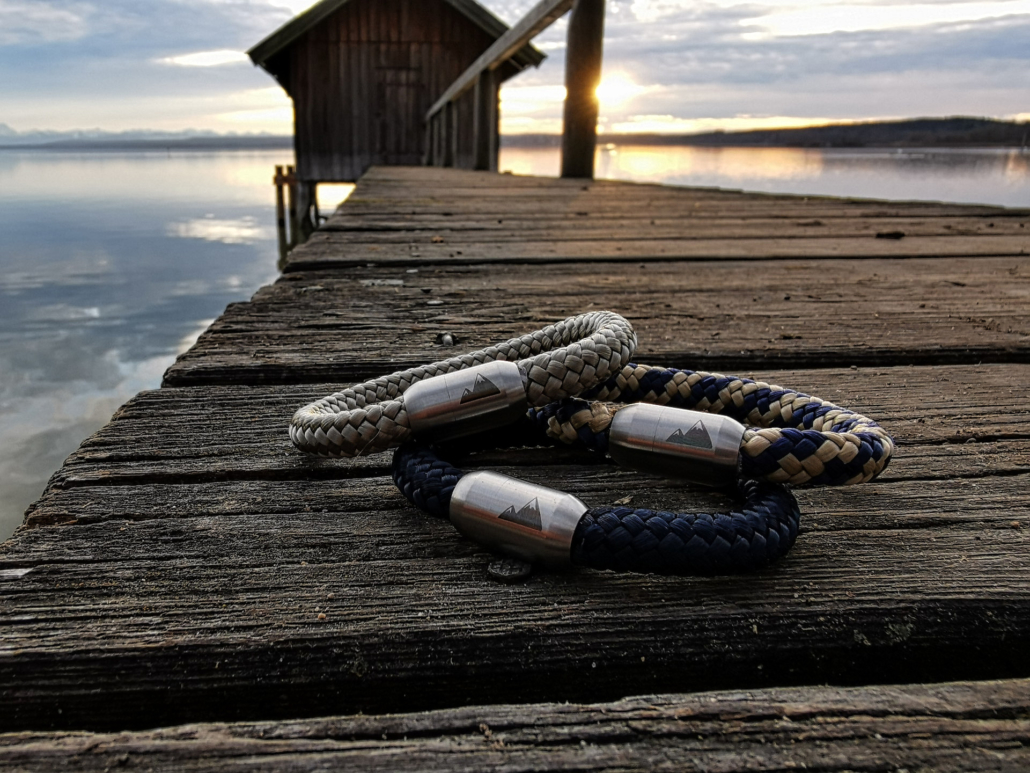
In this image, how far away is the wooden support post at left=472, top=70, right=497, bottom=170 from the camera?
8312 mm

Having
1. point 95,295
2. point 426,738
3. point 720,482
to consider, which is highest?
point 720,482

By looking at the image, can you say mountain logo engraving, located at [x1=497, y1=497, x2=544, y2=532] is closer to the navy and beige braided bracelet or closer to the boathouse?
the navy and beige braided bracelet

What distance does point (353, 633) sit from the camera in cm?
64

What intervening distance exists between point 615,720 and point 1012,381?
1.20 metres

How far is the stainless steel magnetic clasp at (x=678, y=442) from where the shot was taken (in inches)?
30.5

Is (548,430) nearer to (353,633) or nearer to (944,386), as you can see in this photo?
(353,633)

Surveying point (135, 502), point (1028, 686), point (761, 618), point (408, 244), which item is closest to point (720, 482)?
point (761, 618)

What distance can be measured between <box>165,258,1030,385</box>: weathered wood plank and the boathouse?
13.0 meters

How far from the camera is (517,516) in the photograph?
717mm

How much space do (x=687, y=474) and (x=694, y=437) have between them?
0.05 meters

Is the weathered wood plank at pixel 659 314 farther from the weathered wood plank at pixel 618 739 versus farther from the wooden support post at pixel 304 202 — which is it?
the wooden support post at pixel 304 202

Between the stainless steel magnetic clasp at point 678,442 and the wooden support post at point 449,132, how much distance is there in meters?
10.3

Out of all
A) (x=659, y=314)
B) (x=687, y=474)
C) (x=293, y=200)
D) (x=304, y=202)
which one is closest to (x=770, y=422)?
(x=687, y=474)

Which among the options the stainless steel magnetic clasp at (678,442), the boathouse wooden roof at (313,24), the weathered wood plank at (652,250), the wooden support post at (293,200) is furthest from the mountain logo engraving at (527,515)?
the wooden support post at (293,200)
